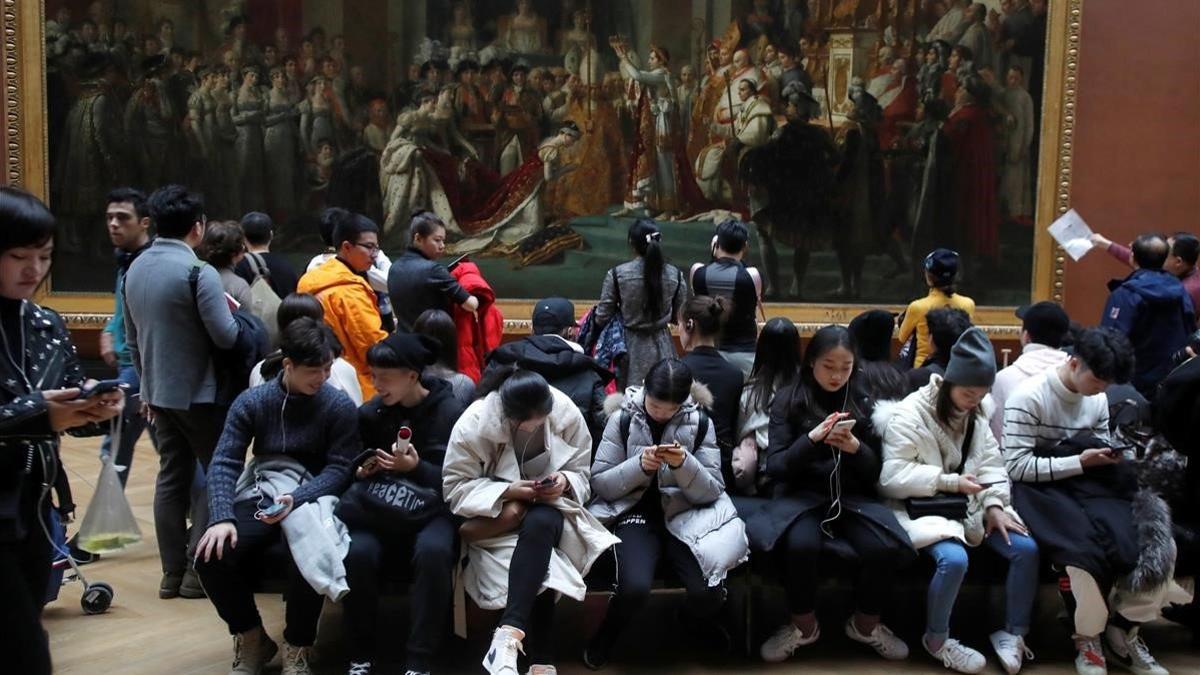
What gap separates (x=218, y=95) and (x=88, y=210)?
69.6 inches

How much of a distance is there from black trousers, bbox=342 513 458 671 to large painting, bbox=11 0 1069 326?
21.5 feet

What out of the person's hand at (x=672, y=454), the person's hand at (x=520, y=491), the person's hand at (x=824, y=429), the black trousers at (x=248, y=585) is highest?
the person's hand at (x=824, y=429)

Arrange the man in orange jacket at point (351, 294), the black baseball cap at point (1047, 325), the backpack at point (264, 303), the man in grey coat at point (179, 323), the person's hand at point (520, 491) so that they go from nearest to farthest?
1. the person's hand at point (520, 491)
2. the man in grey coat at point (179, 323)
3. the black baseball cap at point (1047, 325)
4. the man in orange jacket at point (351, 294)
5. the backpack at point (264, 303)

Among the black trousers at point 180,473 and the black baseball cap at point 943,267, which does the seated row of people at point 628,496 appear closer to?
the black trousers at point 180,473

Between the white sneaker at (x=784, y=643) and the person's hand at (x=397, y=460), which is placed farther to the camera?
the white sneaker at (x=784, y=643)

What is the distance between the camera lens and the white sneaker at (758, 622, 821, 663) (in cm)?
424

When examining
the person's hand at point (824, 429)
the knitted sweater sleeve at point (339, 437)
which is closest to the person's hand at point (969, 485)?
the person's hand at point (824, 429)

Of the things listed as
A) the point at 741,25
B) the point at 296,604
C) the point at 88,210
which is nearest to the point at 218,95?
the point at 88,210

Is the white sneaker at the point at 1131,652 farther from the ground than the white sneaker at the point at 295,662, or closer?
closer

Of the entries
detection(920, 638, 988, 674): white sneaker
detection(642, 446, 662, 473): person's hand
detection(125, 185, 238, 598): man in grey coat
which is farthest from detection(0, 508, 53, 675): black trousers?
detection(920, 638, 988, 674): white sneaker

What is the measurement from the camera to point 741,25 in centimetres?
1012

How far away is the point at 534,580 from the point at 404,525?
587mm

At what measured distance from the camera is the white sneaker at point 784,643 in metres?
4.24

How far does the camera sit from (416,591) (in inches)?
152
